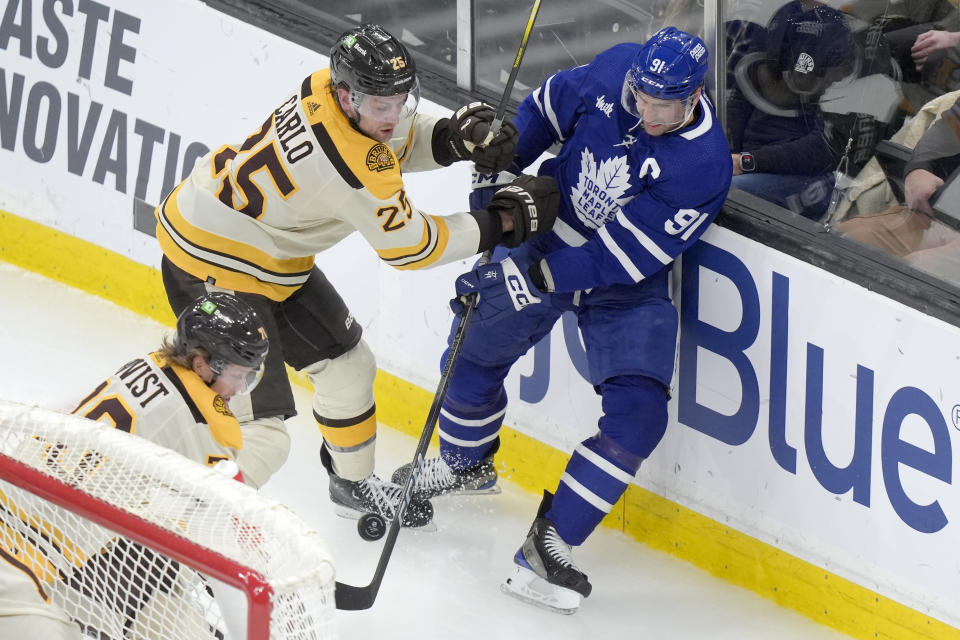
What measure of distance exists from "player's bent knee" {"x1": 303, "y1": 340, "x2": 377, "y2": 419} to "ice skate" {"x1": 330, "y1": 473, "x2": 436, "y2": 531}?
0.25 metres

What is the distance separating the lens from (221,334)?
2582 mm

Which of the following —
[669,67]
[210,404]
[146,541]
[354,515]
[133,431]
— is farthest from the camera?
[354,515]

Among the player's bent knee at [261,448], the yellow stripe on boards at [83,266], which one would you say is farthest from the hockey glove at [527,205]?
the yellow stripe on boards at [83,266]

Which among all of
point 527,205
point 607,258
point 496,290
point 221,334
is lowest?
point 496,290

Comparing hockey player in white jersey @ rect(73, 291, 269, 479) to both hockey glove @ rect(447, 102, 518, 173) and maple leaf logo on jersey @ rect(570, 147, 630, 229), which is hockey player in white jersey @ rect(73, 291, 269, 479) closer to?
hockey glove @ rect(447, 102, 518, 173)

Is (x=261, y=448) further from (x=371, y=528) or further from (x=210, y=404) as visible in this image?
(x=210, y=404)

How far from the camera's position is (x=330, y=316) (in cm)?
347

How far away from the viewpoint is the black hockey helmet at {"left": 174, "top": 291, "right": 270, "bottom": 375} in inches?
101

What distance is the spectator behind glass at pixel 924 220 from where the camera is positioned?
321cm

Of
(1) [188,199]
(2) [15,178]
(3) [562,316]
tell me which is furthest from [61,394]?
(3) [562,316]

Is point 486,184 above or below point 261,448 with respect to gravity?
above

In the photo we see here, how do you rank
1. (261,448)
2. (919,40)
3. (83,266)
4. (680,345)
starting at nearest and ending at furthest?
(261,448), (919,40), (680,345), (83,266)

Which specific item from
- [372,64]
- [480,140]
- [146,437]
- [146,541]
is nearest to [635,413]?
[480,140]

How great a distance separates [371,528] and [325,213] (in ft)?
3.05
